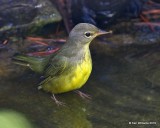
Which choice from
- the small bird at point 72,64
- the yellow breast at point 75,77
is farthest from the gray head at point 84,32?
the yellow breast at point 75,77

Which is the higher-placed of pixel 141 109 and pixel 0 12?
pixel 0 12

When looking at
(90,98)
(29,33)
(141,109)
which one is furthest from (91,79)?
(29,33)

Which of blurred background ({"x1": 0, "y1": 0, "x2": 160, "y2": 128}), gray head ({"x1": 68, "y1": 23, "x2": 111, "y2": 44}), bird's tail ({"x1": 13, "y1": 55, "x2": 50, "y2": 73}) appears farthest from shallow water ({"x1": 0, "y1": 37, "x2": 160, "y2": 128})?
gray head ({"x1": 68, "y1": 23, "x2": 111, "y2": 44})

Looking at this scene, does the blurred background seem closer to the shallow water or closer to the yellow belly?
the shallow water

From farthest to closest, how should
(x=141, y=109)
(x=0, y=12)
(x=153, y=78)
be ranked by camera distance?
(x=0, y=12)
(x=153, y=78)
(x=141, y=109)

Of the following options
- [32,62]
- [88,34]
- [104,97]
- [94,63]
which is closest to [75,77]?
[104,97]

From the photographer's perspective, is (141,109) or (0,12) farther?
(0,12)

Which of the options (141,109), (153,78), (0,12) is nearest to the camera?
(141,109)

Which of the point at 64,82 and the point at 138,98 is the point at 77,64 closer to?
the point at 64,82
